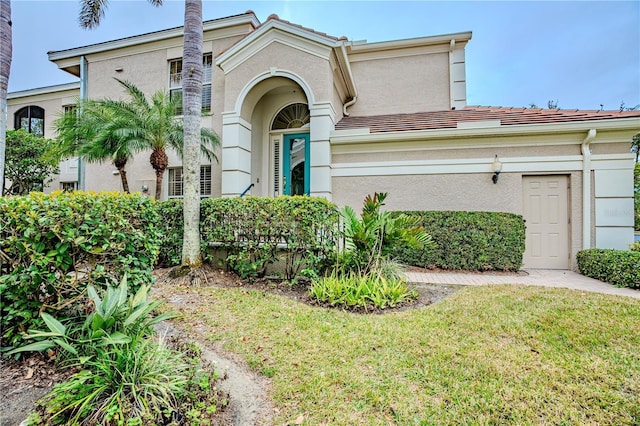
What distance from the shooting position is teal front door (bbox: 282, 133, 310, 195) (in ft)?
A: 34.9

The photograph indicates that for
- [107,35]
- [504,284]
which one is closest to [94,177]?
[107,35]

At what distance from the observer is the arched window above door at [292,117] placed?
10633 mm

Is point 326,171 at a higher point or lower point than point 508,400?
higher

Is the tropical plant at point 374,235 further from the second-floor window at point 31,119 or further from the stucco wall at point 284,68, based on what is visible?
the second-floor window at point 31,119

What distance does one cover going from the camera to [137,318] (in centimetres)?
282

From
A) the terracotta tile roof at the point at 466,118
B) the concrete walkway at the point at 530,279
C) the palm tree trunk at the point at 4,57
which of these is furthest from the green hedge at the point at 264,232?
the palm tree trunk at the point at 4,57

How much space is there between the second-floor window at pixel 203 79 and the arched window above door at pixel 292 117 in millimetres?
2685

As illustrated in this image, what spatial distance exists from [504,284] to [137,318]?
21.3ft

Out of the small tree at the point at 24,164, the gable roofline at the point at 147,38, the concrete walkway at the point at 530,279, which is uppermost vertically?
the gable roofline at the point at 147,38

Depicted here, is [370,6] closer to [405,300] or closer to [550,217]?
[550,217]

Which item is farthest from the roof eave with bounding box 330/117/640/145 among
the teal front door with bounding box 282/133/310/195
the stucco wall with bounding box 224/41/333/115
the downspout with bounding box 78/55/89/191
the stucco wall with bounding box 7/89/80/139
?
the stucco wall with bounding box 7/89/80/139

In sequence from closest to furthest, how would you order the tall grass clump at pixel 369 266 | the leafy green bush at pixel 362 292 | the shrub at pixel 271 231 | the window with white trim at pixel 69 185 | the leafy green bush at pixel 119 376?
the leafy green bush at pixel 119 376
the leafy green bush at pixel 362 292
the tall grass clump at pixel 369 266
the shrub at pixel 271 231
the window with white trim at pixel 69 185

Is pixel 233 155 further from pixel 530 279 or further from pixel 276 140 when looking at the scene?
pixel 530 279

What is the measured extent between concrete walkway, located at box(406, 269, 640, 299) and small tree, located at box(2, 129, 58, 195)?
50.1ft
